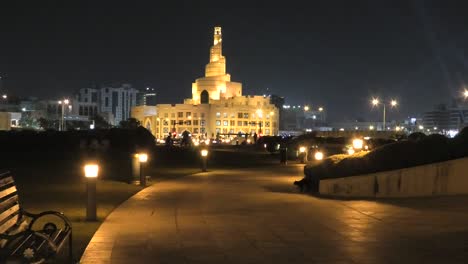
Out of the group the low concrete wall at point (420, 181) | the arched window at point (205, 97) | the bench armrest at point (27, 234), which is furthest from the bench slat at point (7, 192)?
the arched window at point (205, 97)

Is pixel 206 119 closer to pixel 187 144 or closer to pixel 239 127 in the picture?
pixel 239 127

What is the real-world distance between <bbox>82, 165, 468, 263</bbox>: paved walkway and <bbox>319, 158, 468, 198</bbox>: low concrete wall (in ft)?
3.27

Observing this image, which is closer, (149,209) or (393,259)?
(393,259)

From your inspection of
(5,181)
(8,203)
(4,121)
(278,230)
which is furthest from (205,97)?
(8,203)

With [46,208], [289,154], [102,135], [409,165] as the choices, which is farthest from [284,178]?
[102,135]

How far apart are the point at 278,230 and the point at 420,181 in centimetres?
750

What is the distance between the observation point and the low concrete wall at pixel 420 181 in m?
18.0

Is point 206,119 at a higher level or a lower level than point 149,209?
higher

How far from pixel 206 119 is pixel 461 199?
6140 inches

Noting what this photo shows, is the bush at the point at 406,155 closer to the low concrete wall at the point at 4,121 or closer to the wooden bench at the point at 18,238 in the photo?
the wooden bench at the point at 18,238

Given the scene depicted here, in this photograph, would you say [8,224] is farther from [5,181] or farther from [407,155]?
[407,155]

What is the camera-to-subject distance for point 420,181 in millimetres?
18234

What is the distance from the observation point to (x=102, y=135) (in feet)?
185

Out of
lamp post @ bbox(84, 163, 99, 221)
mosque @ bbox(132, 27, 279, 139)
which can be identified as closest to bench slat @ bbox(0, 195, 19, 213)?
lamp post @ bbox(84, 163, 99, 221)
